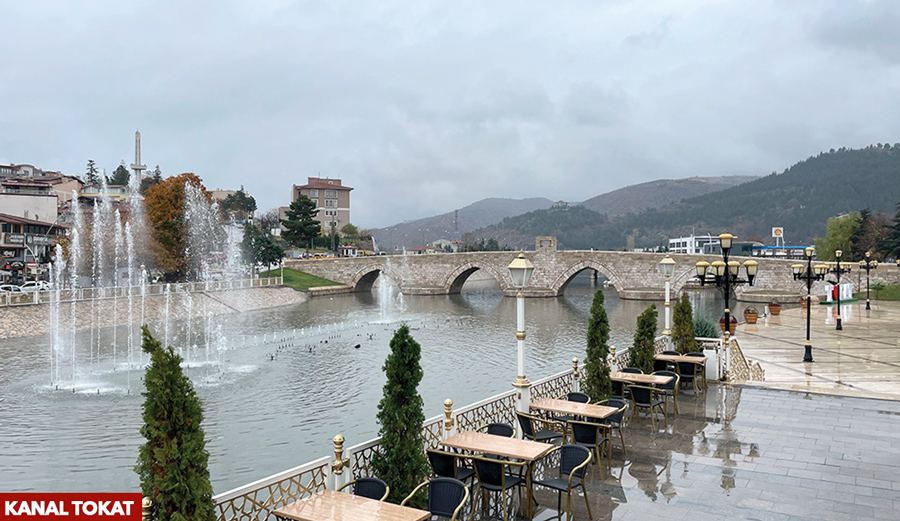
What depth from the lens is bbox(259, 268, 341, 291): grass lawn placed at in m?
50.4

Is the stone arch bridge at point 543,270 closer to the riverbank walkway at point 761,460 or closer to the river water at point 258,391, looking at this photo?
the river water at point 258,391

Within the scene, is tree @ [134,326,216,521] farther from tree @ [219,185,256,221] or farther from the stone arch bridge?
tree @ [219,185,256,221]

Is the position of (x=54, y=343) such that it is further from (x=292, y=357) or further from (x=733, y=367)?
(x=733, y=367)

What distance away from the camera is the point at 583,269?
1882 inches

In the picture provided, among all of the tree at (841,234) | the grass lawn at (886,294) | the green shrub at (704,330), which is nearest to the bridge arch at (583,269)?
the grass lawn at (886,294)

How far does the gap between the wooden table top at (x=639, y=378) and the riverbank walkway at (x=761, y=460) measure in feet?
2.06

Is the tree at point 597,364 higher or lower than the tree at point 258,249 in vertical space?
lower

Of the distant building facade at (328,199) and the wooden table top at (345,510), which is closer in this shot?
the wooden table top at (345,510)

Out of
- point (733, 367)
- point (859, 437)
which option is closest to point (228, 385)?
point (733, 367)

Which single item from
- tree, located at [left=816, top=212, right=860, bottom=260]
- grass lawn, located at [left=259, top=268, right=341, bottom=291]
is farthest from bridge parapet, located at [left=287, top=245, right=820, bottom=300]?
tree, located at [left=816, top=212, right=860, bottom=260]

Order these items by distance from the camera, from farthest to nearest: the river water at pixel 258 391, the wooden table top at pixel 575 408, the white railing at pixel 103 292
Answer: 1. the white railing at pixel 103 292
2. the river water at pixel 258 391
3. the wooden table top at pixel 575 408

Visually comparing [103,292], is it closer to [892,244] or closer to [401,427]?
[401,427]

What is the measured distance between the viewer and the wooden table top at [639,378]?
9.21m

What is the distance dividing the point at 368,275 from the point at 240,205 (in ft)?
141
